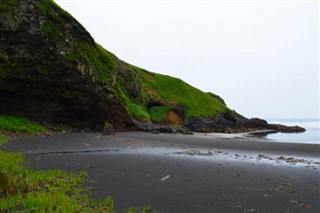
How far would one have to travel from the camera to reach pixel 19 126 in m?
21.0

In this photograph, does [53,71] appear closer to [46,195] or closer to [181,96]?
[46,195]

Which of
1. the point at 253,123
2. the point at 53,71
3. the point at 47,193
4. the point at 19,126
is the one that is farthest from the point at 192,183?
the point at 253,123

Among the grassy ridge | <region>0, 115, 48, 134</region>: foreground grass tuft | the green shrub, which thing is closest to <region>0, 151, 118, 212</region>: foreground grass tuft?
<region>0, 115, 48, 134</region>: foreground grass tuft

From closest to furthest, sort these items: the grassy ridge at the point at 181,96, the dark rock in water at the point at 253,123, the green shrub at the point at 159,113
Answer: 1. the green shrub at the point at 159,113
2. the grassy ridge at the point at 181,96
3. the dark rock in water at the point at 253,123

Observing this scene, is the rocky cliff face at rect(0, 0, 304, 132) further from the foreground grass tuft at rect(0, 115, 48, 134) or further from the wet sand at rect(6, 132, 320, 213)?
the wet sand at rect(6, 132, 320, 213)

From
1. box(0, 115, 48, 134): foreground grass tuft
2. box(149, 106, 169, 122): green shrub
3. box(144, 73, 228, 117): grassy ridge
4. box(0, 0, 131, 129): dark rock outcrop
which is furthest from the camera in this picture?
box(144, 73, 228, 117): grassy ridge

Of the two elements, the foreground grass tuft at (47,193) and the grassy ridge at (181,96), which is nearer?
the foreground grass tuft at (47,193)

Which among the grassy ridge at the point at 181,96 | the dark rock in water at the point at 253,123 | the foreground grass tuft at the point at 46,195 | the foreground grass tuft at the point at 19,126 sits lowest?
the foreground grass tuft at the point at 46,195

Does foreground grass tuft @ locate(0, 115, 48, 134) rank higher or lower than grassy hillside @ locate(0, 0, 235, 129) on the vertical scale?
lower

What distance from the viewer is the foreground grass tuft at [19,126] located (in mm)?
20125

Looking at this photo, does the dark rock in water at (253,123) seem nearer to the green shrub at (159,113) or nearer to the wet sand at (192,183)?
the green shrub at (159,113)

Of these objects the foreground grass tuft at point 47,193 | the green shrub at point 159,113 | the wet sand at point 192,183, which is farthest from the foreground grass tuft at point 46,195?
the green shrub at point 159,113

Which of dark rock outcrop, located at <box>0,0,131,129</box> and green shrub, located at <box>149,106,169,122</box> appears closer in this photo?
dark rock outcrop, located at <box>0,0,131,129</box>

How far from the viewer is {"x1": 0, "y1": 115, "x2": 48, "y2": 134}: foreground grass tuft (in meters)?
20.1
